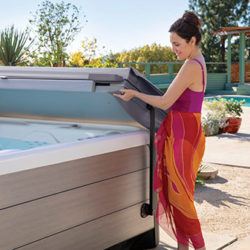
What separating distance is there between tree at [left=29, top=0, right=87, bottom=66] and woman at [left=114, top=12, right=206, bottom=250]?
9247mm

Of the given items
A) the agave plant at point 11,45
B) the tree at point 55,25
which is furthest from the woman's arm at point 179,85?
the tree at point 55,25

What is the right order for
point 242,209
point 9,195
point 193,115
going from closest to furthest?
point 9,195, point 193,115, point 242,209

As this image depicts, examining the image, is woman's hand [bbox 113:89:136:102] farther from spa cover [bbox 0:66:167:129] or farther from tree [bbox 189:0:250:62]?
tree [bbox 189:0:250:62]

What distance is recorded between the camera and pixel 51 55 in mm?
11227

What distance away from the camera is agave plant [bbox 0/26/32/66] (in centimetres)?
823

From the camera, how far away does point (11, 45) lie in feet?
27.3

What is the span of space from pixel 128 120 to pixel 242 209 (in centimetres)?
145

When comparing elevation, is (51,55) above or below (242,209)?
above

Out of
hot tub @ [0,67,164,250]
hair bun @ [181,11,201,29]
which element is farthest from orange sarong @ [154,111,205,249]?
hair bun @ [181,11,201,29]

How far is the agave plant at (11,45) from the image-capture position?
8.23 m

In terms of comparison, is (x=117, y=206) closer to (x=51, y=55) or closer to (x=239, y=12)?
(x=51, y=55)

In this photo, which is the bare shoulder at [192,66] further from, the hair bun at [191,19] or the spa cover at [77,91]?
the spa cover at [77,91]

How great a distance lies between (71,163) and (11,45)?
6136 millimetres

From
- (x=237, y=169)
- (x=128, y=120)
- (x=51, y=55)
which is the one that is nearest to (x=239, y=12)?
(x=51, y=55)
